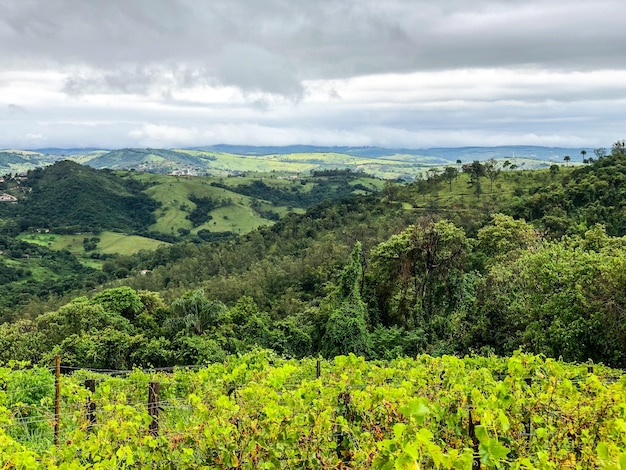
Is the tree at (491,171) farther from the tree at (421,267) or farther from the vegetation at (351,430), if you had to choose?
the vegetation at (351,430)

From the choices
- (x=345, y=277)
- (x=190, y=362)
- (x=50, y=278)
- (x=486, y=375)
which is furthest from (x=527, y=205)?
A: (x=50, y=278)

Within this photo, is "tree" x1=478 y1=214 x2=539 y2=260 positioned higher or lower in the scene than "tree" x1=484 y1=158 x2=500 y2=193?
lower

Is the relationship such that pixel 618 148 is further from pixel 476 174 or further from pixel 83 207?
pixel 83 207

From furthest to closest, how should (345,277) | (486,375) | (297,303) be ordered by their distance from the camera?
(297,303) → (345,277) → (486,375)

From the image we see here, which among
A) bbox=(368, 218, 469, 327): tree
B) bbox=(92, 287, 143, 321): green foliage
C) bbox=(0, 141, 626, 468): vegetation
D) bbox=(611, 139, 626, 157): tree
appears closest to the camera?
bbox=(0, 141, 626, 468): vegetation

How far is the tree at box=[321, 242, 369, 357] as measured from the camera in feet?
90.2

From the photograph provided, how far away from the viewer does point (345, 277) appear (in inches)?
1174

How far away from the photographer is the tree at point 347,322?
27.5m

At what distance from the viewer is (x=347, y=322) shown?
27.9 m

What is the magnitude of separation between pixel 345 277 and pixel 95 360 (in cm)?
1532

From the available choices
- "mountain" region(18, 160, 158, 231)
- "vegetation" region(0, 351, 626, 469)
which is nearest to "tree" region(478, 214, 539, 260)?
"vegetation" region(0, 351, 626, 469)

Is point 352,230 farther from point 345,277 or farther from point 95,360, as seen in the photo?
point 95,360

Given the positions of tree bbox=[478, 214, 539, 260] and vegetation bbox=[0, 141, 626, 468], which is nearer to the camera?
vegetation bbox=[0, 141, 626, 468]

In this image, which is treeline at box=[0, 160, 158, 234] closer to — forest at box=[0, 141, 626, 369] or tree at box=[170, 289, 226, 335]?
forest at box=[0, 141, 626, 369]
